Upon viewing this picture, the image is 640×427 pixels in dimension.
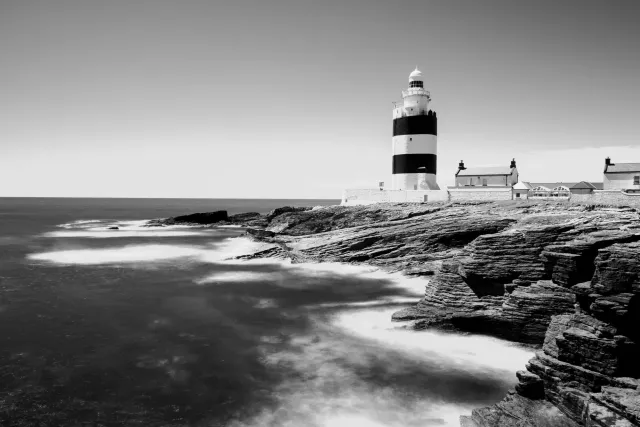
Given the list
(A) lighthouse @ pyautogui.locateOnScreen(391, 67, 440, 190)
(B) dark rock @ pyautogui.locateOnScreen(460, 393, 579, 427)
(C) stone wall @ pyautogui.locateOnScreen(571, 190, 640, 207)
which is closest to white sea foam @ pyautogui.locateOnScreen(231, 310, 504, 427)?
(B) dark rock @ pyautogui.locateOnScreen(460, 393, 579, 427)

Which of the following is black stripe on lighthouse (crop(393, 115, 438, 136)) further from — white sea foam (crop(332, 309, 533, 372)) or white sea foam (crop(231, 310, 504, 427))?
white sea foam (crop(231, 310, 504, 427))

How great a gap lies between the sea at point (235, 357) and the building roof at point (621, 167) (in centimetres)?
3809

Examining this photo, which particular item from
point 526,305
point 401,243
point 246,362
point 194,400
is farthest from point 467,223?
point 194,400

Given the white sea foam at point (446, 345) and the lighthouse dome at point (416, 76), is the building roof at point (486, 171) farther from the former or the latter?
the white sea foam at point (446, 345)

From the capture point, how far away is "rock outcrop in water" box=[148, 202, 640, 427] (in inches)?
433

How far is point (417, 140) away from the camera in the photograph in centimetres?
5516

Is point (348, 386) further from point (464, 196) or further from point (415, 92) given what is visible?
point (415, 92)

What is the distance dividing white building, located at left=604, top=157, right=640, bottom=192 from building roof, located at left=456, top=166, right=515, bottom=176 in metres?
11.2

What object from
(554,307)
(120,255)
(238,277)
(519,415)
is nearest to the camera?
(519,415)

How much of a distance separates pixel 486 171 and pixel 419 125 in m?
11.5

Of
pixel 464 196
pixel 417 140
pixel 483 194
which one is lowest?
pixel 464 196

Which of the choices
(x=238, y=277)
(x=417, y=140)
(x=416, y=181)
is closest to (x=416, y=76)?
(x=417, y=140)

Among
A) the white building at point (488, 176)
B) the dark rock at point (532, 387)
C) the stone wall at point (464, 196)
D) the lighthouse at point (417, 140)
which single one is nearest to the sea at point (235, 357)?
the dark rock at point (532, 387)

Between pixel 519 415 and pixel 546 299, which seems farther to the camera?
pixel 546 299
